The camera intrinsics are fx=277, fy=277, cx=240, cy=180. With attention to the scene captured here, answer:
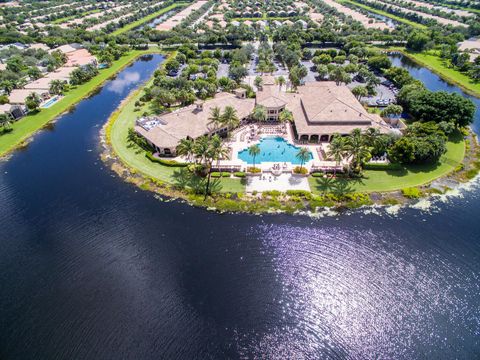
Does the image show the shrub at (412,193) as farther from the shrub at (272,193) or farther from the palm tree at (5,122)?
the palm tree at (5,122)

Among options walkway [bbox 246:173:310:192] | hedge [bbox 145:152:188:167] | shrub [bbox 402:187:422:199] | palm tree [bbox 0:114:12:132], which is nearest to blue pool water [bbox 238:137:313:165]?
walkway [bbox 246:173:310:192]

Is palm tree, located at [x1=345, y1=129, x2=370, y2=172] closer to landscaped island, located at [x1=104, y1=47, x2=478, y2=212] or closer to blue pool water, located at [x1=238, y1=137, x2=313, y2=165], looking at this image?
landscaped island, located at [x1=104, y1=47, x2=478, y2=212]

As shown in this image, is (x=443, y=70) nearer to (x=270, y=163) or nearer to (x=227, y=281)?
(x=270, y=163)

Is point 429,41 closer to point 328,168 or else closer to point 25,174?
point 328,168

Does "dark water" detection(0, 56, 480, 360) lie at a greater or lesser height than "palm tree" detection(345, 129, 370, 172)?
lesser

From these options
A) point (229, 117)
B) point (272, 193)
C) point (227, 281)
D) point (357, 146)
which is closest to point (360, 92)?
point (357, 146)

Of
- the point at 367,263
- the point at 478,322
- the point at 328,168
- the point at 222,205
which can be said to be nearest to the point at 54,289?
the point at 222,205
